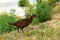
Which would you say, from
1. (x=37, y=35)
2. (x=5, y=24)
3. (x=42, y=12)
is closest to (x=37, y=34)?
(x=37, y=35)

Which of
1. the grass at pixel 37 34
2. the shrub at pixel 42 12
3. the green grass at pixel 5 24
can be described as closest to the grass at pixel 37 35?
the grass at pixel 37 34

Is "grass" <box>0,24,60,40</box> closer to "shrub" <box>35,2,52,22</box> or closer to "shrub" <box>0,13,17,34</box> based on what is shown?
"shrub" <box>0,13,17,34</box>

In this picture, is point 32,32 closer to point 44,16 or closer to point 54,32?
point 54,32

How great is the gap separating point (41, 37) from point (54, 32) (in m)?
0.56

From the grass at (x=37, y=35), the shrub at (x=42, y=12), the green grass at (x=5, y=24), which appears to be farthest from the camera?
the shrub at (x=42, y=12)

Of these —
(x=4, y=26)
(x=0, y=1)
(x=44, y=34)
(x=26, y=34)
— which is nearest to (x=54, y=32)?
(x=44, y=34)

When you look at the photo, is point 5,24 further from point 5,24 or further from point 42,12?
point 42,12

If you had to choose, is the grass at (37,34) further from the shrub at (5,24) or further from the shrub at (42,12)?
the shrub at (42,12)

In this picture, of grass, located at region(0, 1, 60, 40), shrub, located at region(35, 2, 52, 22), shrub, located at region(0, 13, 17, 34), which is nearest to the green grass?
shrub, located at region(0, 13, 17, 34)

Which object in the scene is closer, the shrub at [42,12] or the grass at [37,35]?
the grass at [37,35]

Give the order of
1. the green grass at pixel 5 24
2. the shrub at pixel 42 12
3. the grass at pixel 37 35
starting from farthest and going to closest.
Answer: the shrub at pixel 42 12
the green grass at pixel 5 24
the grass at pixel 37 35

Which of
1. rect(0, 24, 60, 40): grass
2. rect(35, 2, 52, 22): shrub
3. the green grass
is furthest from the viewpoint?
rect(35, 2, 52, 22): shrub

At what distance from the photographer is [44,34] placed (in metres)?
6.39

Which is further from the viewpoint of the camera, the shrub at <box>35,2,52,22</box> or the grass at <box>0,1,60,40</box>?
the shrub at <box>35,2,52,22</box>
